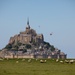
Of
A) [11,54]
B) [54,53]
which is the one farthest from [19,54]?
[54,53]

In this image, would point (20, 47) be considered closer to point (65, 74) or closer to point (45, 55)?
point (45, 55)

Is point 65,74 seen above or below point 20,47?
below

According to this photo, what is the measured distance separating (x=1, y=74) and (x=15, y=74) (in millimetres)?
910

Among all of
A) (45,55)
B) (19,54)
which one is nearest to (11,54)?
(19,54)

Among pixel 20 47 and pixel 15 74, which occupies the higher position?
pixel 20 47

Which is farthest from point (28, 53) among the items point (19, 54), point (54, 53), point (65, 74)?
point (65, 74)

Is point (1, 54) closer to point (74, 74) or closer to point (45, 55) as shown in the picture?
point (45, 55)

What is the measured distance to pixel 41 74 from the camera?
24.4 metres

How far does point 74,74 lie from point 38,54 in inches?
6414

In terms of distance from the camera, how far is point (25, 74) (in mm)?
23969

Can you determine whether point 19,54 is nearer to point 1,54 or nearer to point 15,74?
point 1,54

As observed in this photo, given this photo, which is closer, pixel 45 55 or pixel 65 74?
pixel 65 74

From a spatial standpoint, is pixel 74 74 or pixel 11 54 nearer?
pixel 74 74

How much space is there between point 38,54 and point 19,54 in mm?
9646
